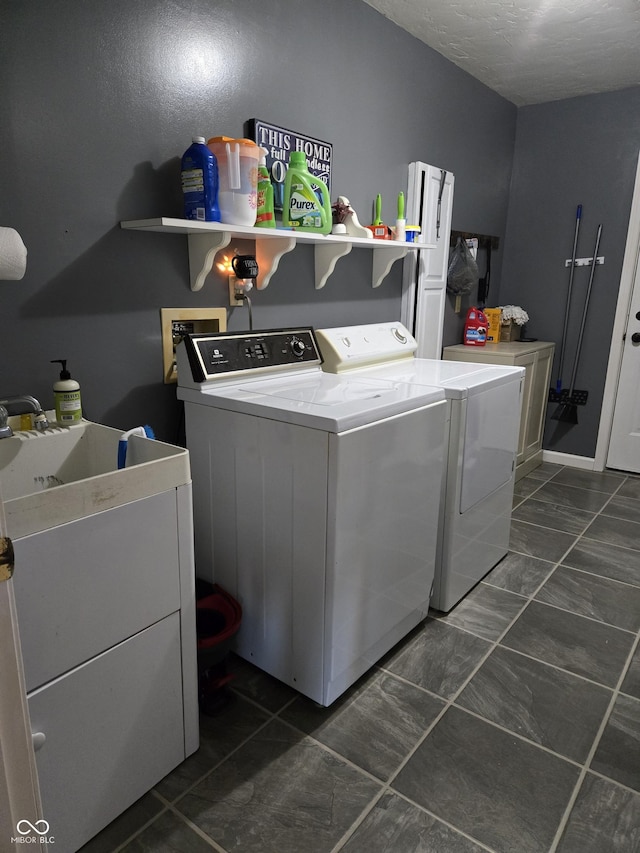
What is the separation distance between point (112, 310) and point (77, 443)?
44 cm

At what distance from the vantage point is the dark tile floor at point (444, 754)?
1341 millimetres

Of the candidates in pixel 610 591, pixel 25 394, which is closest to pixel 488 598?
pixel 610 591

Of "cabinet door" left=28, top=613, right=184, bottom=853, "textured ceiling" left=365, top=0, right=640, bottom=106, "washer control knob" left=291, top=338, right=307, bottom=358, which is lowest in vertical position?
"cabinet door" left=28, top=613, right=184, bottom=853

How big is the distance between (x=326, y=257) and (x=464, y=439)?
991mm

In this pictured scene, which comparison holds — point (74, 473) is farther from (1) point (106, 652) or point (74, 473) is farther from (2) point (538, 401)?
(2) point (538, 401)

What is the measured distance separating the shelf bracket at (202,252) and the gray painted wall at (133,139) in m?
0.04

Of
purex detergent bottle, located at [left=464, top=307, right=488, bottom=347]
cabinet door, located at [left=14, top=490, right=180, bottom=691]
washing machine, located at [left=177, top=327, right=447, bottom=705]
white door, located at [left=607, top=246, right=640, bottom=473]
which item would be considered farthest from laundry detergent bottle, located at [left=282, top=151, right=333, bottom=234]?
white door, located at [left=607, top=246, right=640, bottom=473]

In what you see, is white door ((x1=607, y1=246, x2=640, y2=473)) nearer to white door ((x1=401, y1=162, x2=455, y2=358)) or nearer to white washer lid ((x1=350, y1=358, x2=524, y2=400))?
white door ((x1=401, y1=162, x2=455, y2=358))

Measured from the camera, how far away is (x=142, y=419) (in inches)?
74.7

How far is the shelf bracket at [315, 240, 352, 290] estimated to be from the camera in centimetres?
237

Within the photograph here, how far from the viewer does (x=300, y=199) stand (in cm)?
210

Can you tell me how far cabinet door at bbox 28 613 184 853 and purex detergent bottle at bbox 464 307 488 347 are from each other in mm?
2846

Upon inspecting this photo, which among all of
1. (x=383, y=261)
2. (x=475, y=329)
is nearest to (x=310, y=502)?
(x=383, y=261)

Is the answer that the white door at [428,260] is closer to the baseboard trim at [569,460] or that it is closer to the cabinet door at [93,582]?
the baseboard trim at [569,460]
